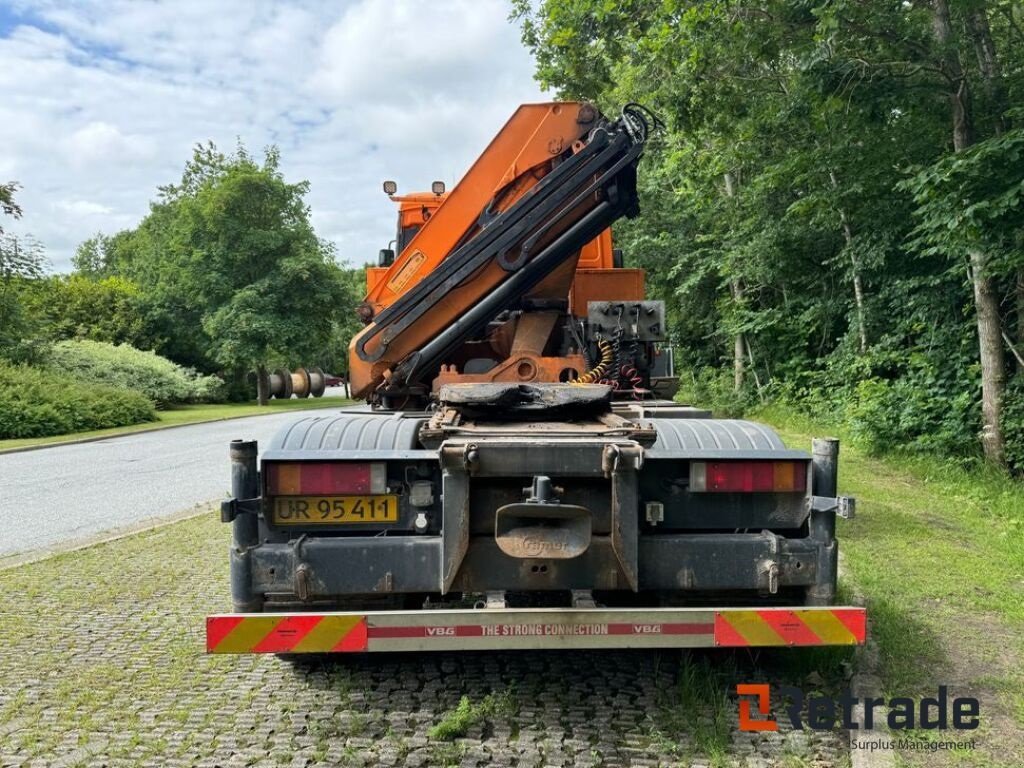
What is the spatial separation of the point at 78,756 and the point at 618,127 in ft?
15.3

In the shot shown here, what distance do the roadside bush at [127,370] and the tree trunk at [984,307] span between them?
2398 centimetres

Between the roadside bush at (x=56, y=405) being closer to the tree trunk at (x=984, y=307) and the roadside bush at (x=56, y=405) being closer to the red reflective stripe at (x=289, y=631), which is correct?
the red reflective stripe at (x=289, y=631)

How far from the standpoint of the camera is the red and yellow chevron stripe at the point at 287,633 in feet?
10.2

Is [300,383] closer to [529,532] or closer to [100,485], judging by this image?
[100,485]

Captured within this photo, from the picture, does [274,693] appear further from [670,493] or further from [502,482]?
[670,493]

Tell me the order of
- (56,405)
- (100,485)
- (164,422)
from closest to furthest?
(100,485) < (56,405) < (164,422)

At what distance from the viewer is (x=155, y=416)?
2291cm

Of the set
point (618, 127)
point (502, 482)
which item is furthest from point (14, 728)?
point (618, 127)

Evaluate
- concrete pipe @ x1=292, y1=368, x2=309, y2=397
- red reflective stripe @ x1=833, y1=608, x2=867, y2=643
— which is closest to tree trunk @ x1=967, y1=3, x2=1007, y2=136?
red reflective stripe @ x1=833, y1=608, x2=867, y2=643

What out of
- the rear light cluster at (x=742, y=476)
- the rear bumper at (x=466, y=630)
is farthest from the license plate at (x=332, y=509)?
the rear light cluster at (x=742, y=476)

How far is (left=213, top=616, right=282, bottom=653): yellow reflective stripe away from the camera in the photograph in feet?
10.3

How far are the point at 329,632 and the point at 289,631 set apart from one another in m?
0.17

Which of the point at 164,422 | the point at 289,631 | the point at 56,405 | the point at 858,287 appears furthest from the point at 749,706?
the point at 164,422

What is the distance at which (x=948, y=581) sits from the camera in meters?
5.16
